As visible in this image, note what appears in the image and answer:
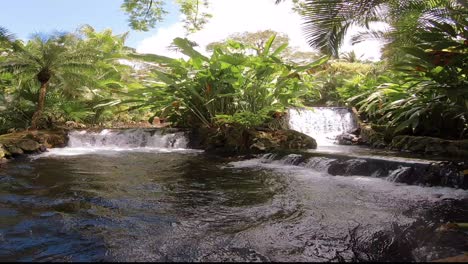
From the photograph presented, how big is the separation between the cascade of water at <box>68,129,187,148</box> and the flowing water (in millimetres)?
4418

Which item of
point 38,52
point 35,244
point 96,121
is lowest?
point 35,244

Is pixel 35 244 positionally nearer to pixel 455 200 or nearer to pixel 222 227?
pixel 222 227

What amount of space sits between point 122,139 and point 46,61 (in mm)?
3130

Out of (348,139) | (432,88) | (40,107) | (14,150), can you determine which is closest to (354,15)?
(432,88)

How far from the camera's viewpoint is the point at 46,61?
10547mm

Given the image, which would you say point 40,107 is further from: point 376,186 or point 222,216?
point 376,186

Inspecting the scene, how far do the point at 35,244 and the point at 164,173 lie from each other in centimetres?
349

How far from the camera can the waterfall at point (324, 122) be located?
12545 millimetres

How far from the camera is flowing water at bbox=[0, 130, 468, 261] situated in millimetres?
2512

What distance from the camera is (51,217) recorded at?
3355 mm

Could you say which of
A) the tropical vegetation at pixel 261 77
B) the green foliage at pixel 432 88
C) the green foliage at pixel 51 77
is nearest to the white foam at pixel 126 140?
the tropical vegetation at pixel 261 77

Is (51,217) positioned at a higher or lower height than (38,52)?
lower

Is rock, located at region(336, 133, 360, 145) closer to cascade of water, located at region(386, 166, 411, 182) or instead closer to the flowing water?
the flowing water

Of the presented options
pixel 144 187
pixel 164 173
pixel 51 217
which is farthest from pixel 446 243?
pixel 164 173
